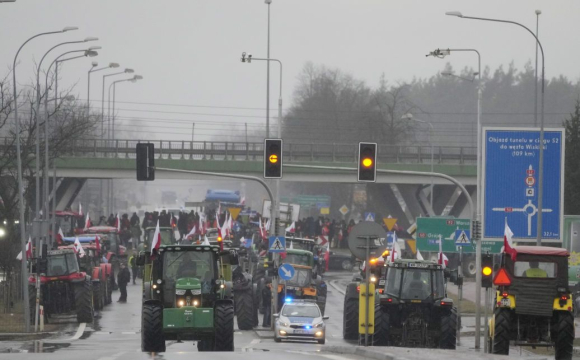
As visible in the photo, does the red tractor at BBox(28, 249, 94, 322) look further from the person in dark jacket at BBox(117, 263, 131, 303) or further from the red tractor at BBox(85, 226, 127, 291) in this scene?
the red tractor at BBox(85, 226, 127, 291)

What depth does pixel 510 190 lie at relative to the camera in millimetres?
32406

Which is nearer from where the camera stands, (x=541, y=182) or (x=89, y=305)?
(x=541, y=182)

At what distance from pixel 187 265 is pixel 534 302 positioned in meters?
6.90

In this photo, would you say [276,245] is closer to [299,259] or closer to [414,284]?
[299,259]

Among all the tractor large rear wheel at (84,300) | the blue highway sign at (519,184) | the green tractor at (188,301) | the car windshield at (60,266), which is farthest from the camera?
the car windshield at (60,266)

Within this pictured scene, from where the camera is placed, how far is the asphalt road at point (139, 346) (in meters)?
21.9

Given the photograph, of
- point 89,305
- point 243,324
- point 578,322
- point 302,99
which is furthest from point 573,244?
point 302,99

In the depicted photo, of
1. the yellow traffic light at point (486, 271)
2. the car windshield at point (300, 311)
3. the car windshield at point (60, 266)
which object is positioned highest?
the yellow traffic light at point (486, 271)

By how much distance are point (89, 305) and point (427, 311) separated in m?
14.2

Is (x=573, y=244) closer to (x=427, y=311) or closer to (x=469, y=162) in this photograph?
(x=427, y=311)

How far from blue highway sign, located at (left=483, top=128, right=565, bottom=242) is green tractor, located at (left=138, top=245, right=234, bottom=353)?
8577 mm

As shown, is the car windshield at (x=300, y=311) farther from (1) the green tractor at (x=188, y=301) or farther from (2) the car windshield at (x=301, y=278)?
(1) the green tractor at (x=188, y=301)

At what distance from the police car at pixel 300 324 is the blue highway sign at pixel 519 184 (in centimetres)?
603

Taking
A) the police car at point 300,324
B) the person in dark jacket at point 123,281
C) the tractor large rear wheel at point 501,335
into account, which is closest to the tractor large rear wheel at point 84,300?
the police car at point 300,324
